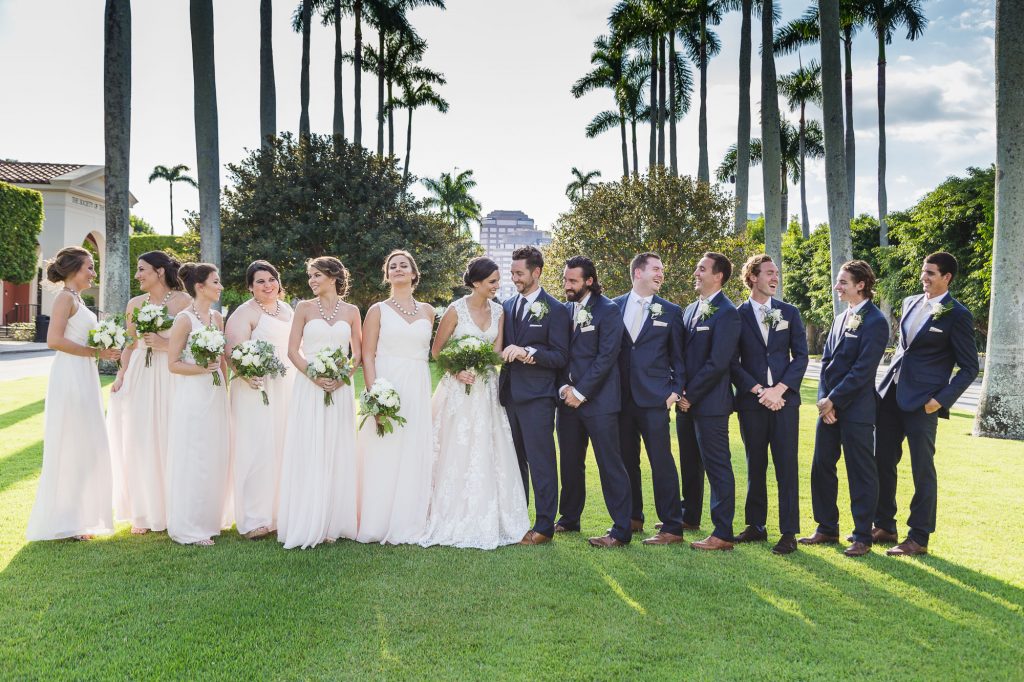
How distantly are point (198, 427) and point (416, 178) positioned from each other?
75.2ft

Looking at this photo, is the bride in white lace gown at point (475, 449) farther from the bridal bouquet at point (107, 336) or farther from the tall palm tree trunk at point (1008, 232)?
the tall palm tree trunk at point (1008, 232)

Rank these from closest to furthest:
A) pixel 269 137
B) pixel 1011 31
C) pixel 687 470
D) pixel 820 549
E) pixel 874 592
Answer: pixel 874 592
pixel 820 549
pixel 687 470
pixel 1011 31
pixel 269 137

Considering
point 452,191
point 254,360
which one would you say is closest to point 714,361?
point 254,360

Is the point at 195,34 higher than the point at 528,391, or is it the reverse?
the point at 195,34

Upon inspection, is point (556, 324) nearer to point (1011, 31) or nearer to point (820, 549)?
point (820, 549)

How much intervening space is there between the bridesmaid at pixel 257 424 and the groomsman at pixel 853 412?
4465mm

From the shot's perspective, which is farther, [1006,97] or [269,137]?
[269,137]

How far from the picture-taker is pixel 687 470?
6445mm

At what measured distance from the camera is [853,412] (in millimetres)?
5758

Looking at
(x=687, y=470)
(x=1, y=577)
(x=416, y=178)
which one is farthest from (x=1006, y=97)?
(x=416, y=178)

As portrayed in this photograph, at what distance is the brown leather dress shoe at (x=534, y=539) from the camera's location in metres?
5.85

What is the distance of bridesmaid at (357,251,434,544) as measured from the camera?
19.4 ft

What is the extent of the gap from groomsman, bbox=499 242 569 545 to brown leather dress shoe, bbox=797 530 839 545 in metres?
2.09

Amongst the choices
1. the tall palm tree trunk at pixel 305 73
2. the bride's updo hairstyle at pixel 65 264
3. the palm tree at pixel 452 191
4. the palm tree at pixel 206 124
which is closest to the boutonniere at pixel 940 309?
the bride's updo hairstyle at pixel 65 264
